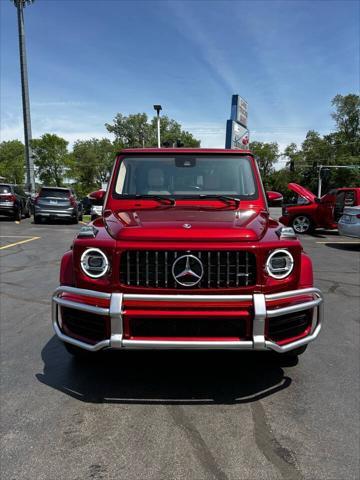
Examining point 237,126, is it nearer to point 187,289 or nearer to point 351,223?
point 351,223

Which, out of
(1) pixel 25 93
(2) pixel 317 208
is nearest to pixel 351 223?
(2) pixel 317 208

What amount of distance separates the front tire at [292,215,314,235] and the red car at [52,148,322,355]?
12368mm

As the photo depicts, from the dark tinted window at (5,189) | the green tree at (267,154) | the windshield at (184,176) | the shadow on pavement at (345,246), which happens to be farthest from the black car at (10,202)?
the green tree at (267,154)

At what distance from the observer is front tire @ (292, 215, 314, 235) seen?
14.9 m

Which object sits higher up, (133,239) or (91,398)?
(133,239)

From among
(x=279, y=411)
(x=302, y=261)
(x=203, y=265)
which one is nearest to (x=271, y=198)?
(x=302, y=261)

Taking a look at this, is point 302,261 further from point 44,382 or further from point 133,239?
point 44,382

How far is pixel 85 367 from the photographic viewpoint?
3.56 meters

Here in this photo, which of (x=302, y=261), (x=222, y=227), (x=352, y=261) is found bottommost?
(x=352, y=261)

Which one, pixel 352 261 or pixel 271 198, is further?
pixel 352 261

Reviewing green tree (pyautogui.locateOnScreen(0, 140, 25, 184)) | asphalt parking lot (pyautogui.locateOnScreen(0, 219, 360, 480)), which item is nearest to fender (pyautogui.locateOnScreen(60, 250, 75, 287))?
asphalt parking lot (pyautogui.locateOnScreen(0, 219, 360, 480))

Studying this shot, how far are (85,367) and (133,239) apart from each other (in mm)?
1453

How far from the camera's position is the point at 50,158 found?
49406mm

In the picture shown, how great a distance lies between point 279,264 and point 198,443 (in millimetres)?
1264
